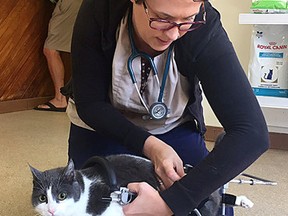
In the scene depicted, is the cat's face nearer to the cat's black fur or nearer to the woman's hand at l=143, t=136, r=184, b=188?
the cat's black fur

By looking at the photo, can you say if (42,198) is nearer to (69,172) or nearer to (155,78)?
(69,172)

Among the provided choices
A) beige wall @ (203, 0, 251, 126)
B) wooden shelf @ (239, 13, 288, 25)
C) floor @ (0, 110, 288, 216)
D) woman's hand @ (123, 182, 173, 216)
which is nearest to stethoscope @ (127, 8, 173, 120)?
woman's hand @ (123, 182, 173, 216)

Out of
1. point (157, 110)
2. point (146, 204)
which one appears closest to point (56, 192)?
point (146, 204)

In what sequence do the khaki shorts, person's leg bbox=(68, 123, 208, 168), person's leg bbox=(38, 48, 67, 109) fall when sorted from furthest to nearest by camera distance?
person's leg bbox=(38, 48, 67, 109) < the khaki shorts < person's leg bbox=(68, 123, 208, 168)

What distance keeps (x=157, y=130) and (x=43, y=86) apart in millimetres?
2011

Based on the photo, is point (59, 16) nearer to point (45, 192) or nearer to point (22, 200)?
point (22, 200)

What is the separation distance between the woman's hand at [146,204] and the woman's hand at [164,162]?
5 cm

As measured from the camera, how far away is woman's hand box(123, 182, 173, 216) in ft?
→ 2.34

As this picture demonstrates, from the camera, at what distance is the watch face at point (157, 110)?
36.0 inches

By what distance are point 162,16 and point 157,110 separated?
0.26m

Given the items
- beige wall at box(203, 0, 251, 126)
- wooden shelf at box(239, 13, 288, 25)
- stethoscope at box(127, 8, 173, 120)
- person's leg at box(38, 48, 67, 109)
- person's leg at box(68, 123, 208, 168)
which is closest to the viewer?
stethoscope at box(127, 8, 173, 120)

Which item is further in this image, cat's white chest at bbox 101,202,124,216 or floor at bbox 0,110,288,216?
floor at bbox 0,110,288,216

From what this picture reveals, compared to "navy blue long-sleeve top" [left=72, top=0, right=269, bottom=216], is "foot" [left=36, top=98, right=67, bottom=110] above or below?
below

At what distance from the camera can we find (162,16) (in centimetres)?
71
